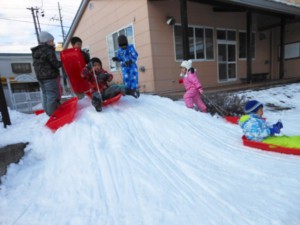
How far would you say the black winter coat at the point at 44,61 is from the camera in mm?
3916

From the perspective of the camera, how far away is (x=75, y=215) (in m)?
1.95

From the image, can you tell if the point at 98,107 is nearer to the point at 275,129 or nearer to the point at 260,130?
the point at 260,130

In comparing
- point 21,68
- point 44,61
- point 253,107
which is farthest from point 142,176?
point 21,68

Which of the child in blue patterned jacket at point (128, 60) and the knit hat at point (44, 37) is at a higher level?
the knit hat at point (44, 37)

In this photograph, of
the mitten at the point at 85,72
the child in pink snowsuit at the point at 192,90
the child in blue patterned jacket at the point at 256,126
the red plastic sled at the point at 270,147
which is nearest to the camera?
the red plastic sled at the point at 270,147

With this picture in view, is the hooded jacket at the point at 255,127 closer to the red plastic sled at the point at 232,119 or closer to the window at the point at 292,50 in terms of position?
the red plastic sled at the point at 232,119

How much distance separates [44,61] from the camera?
3.95 m

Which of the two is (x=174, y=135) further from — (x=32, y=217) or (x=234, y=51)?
(x=234, y=51)

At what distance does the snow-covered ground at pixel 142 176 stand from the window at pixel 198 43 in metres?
5.55

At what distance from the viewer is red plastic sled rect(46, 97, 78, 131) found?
3.64m

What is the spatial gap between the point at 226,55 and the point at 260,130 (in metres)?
8.36

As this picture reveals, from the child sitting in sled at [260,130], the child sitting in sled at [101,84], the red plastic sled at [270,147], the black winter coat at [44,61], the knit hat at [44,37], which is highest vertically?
the knit hat at [44,37]

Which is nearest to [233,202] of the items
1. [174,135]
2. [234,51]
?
[174,135]

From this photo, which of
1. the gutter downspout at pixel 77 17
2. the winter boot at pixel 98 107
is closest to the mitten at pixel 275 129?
the winter boot at pixel 98 107
